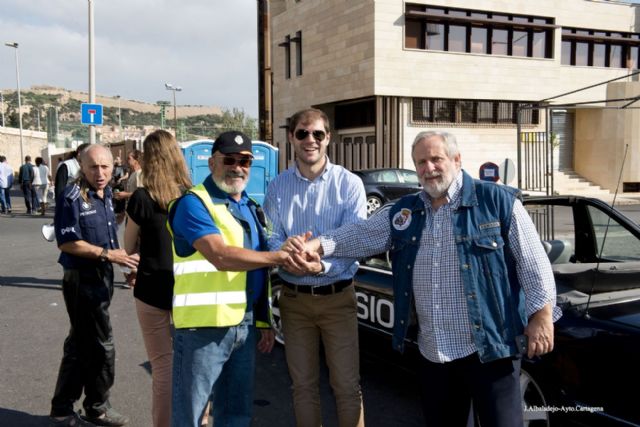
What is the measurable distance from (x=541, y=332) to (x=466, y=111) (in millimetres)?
24902

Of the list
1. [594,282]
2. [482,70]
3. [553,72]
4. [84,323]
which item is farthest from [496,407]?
[553,72]

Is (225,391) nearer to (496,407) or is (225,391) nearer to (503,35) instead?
(496,407)

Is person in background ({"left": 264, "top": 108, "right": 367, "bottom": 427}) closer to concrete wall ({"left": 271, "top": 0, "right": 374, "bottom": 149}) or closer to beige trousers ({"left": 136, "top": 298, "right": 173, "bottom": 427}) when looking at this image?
beige trousers ({"left": 136, "top": 298, "right": 173, "bottom": 427})

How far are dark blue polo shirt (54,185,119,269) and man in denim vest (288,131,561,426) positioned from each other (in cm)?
207

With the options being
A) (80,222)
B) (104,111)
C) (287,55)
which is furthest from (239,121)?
(104,111)

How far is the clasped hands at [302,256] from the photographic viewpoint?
270 cm

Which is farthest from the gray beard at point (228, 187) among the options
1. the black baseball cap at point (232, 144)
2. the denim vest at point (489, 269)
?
the denim vest at point (489, 269)

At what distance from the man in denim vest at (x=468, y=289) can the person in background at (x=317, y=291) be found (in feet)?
1.66

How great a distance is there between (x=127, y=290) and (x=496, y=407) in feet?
20.8

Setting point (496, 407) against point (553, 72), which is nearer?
point (496, 407)

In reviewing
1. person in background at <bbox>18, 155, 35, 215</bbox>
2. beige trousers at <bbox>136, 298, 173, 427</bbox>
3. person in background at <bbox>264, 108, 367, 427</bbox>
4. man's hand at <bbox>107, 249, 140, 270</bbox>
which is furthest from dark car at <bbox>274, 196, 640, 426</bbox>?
person in background at <bbox>18, 155, 35, 215</bbox>

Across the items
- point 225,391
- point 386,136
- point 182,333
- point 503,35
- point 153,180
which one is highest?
point 503,35

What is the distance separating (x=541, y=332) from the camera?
90.0 inches

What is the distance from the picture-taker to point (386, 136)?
81.2 ft
